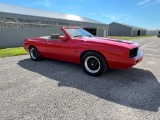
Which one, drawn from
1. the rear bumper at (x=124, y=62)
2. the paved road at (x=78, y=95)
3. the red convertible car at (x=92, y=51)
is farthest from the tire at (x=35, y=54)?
the rear bumper at (x=124, y=62)

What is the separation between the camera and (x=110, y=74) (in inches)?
175

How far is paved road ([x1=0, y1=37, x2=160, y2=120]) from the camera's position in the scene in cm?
237

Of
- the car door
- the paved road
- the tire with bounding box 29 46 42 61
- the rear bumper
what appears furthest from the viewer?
the tire with bounding box 29 46 42 61

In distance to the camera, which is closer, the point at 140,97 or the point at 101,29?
the point at 140,97

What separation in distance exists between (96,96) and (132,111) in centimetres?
80

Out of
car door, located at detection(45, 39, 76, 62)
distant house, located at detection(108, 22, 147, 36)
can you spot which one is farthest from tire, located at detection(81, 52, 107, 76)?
distant house, located at detection(108, 22, 147, 36)

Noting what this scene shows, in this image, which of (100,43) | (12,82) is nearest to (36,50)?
(12,82)

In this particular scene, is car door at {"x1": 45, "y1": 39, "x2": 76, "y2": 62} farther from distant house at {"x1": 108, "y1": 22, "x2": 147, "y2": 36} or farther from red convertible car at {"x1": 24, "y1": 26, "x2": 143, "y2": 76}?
distant house at {"x1": 108, "y1": 22, "x2": 147, "y2": 36}

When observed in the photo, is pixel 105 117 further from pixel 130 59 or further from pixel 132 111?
pixel 130 59

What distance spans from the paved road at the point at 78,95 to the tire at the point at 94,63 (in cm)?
20

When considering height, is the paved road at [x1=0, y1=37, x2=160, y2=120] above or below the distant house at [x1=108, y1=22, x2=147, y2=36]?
below

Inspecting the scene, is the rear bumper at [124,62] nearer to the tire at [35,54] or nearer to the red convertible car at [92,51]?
the red convertible car at [92,51]

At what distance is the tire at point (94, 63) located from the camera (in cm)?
398

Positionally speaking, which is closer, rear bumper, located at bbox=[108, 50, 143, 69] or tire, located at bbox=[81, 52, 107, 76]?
rear bumper, located at bbox=[108, 50, 143, 69]
